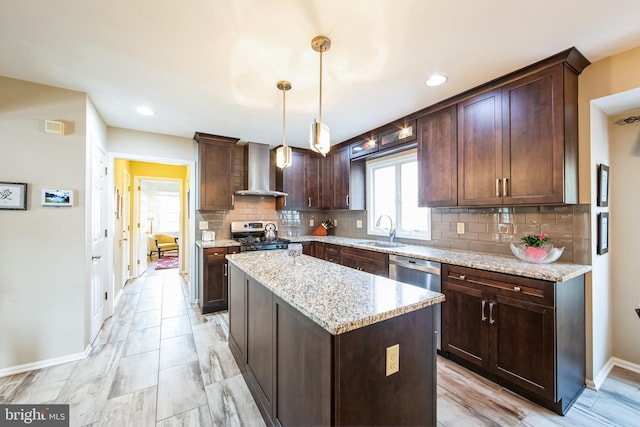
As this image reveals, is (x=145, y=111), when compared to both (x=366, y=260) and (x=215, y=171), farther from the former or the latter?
(x=366, y=260)

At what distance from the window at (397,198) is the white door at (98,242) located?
348 cm

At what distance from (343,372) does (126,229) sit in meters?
5.33

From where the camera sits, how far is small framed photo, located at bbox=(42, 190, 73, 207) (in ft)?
7.47

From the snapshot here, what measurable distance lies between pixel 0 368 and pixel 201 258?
1.86m

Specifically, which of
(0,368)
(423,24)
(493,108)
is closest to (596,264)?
(493,108)

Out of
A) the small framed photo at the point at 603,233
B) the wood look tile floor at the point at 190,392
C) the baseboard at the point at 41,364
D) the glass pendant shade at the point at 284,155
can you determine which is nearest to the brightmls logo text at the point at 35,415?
the wood look tile floor at the point at 190,392

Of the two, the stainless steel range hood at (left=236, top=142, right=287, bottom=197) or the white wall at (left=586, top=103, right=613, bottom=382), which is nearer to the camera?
the white wall at (left=586, top=103, right=613, bottom=382)

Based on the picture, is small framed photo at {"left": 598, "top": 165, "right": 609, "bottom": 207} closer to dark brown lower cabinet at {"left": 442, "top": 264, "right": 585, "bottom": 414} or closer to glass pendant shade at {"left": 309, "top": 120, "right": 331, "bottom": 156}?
dark brown lower cabinet at {"left": 442, "top": 264, "right": 585, "bottom": 414}

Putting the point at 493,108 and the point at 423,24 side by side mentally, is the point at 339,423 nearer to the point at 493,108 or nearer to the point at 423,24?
the point at 423,24

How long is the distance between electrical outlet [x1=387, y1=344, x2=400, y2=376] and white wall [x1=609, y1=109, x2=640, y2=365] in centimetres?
240

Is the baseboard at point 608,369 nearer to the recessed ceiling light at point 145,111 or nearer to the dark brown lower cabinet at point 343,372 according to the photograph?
the dark brown lower cabinet at point 343,372

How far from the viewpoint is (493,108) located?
2.28m

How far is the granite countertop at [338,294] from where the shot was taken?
1.04 m

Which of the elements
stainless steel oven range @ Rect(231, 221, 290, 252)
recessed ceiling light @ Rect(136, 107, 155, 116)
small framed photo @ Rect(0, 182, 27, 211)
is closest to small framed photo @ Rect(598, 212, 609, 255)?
stainless steel oven range @ Rect(231, 221, 290, 252)
